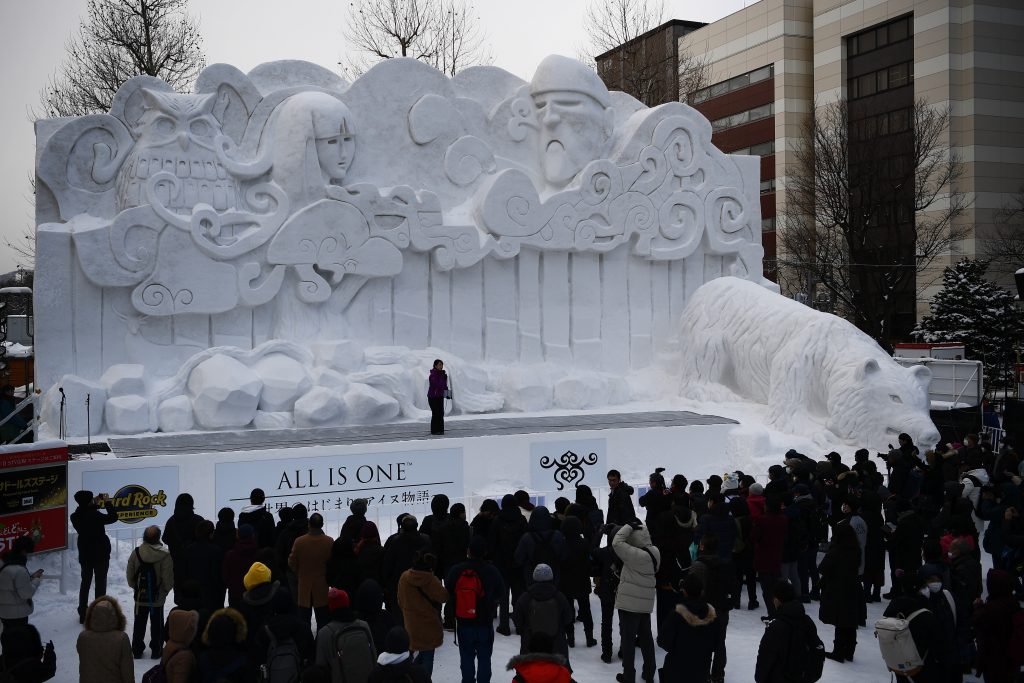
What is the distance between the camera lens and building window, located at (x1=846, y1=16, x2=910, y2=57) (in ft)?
89.2

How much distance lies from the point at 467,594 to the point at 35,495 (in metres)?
4.08

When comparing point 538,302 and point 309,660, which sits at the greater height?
point 538,302

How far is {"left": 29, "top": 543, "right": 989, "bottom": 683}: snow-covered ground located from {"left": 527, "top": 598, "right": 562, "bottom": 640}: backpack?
3.27 ft

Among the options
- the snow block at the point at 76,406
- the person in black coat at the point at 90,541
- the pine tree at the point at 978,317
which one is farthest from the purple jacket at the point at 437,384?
the pine tree at the point at 978,317

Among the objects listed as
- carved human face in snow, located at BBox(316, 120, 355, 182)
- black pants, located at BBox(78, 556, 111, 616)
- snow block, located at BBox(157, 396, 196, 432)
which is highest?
carved human face in snow, located at BBox(316, 120, 355, 182)

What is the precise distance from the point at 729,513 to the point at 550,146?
8149 mm

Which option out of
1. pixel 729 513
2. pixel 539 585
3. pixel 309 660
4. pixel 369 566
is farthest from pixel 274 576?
pixel 729 513

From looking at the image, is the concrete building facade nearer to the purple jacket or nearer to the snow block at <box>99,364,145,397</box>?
the purple jacket

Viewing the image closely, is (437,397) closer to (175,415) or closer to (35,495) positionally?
(175,415)

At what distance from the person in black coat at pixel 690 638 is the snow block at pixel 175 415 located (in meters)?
7.49

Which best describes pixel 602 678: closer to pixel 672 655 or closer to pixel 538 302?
pixel 672 655

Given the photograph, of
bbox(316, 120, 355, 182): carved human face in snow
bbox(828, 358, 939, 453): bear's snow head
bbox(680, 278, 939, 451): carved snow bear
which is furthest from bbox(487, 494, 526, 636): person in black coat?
bbox(316, 120, 355, 182): carved human face in snow

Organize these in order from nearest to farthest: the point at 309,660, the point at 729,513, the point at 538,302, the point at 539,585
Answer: the point at 309,660 < the point at 539,585 < the point at 729,513 < the point at 538,302

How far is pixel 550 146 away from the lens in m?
13.9
